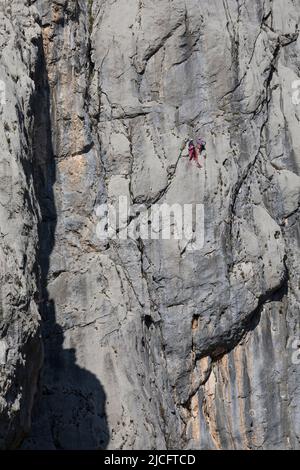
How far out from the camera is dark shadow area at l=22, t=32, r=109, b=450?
30.5 metres

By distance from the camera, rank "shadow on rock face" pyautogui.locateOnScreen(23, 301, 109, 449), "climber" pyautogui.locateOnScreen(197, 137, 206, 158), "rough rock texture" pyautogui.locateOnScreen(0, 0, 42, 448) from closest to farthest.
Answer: "rough rock texture" pyautogui.locateOnScreen(0, 0, 42, 448), "shadow on rock face" pyautogui.locateOnScreen(23, 301, 109, 449), "climber" pyautogui.locateOnScreen(197, 137, 206, 158)

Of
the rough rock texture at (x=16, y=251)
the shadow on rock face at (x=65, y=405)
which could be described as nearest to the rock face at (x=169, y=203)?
the shadow on rock face at (x=65, y=405)

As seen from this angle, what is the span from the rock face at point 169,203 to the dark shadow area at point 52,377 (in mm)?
40

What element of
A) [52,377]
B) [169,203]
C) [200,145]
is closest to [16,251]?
[52,377]

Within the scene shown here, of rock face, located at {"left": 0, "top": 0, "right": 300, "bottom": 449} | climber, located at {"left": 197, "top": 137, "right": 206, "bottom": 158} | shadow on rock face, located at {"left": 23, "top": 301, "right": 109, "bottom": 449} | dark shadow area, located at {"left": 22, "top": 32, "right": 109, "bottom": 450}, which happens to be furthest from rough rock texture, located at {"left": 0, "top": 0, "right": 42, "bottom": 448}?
climber, located at {"left": 197, "top": 137, "right": 206, "bottom": 158}

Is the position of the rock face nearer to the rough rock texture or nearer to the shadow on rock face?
the shadow on rock face

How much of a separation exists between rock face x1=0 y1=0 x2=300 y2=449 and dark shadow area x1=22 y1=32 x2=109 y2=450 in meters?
0.04

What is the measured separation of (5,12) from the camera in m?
30.1

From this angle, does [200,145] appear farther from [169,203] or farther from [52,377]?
[52,377]

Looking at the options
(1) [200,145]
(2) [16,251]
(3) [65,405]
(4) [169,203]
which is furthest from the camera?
(1) [200,145]

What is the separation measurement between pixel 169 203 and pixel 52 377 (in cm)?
635

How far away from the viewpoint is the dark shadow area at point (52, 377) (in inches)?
1201

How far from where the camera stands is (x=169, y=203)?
34375 mm

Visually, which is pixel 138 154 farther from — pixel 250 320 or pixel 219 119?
pixel 250 320
